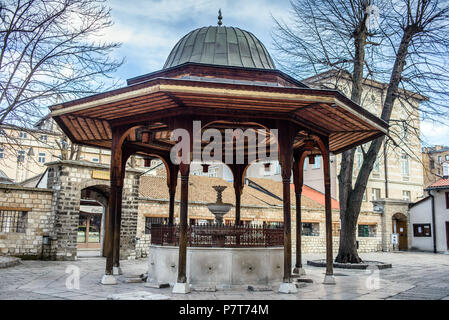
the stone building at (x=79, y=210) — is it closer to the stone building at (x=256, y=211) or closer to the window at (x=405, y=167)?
the stone building at (x=256, y=211)

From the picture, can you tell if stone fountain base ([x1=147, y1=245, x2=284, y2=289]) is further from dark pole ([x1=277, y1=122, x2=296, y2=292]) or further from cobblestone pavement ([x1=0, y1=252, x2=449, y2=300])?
dark pole ([x1=277, y1=122, x2=296, y2=292])

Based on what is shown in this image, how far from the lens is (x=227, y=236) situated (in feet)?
27.7

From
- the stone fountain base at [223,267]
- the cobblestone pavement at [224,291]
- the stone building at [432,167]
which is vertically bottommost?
the cobblestone pavement at [224,291]

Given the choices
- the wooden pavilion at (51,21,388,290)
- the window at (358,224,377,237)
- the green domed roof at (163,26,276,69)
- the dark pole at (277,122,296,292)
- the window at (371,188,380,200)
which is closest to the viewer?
the wooden pavilion at (51,21,388,290)

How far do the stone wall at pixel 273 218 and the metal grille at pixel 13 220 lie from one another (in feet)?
14.7

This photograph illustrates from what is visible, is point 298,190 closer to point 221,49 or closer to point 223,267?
point 223,267

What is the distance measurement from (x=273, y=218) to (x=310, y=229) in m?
3.06

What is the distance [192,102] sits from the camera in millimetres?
7590

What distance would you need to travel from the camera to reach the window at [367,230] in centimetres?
2541

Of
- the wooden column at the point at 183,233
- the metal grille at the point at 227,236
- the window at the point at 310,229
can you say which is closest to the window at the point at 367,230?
the window at the point at 310,229

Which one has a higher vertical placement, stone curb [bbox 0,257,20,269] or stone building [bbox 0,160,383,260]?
stone building [bbox 0,160,383,260]

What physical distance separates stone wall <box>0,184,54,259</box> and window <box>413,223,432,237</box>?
74.6 feet

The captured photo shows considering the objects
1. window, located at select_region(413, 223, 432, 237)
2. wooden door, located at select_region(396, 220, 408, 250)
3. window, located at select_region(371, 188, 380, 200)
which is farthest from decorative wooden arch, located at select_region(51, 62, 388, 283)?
window, located at select_region(371, 188, 380, 200)

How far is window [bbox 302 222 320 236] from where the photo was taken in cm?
2334
